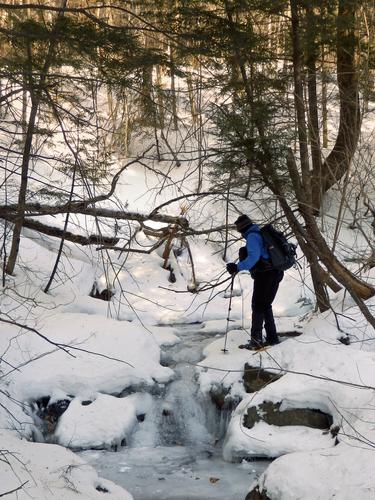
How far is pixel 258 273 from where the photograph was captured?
797cm

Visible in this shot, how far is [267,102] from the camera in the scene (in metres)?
7.34

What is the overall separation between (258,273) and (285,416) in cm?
188

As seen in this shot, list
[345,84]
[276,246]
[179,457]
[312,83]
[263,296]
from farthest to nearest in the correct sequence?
[345,84] < [312,83] < [263,296] < [276,246] < [179,457]

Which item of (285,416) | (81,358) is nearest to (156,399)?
(81,358)

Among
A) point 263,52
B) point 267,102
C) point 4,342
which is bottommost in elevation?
point 4,342

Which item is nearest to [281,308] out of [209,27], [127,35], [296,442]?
[296,442]

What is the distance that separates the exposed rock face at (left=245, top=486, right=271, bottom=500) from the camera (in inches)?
217

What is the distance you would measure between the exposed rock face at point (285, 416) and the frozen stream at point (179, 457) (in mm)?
537

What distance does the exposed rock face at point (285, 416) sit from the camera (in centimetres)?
693

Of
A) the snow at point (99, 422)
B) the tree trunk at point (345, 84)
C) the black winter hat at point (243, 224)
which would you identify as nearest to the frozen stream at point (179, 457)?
the snow at point (99, 422)

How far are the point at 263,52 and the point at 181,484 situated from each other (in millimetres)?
4864

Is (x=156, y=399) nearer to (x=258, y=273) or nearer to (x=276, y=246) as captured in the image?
(x=258, y=273)

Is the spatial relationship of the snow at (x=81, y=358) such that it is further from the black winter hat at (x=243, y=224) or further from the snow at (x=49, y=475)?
the black winter hat at (x=243, y=224)

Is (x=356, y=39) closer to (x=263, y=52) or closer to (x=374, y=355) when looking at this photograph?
(x=263, y=52)
